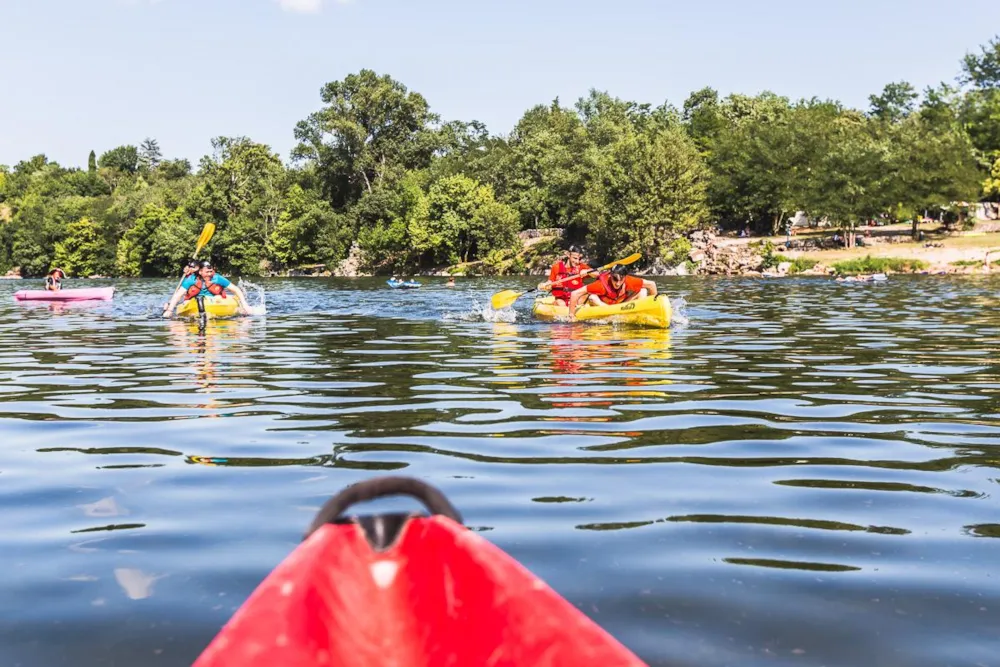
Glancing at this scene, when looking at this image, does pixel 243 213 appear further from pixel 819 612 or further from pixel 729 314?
pixel 819 612

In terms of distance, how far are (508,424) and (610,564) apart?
3066 millimetres

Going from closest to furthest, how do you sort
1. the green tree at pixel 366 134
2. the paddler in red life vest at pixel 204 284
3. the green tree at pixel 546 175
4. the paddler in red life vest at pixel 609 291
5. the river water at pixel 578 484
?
1. the river water at pixel 578 484
2. the paddler in red life vest at pixel 609 291
3. the paddler in red life vest at pixel 204 284
4. the green tree at pixel 546 175
5. the green tree at pixel 366 134

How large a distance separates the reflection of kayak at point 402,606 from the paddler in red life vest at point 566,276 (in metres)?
15.2

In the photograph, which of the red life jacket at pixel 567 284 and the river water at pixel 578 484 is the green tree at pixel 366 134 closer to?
the red life jacket at pixel 567 284

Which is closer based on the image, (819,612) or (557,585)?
(819,612)

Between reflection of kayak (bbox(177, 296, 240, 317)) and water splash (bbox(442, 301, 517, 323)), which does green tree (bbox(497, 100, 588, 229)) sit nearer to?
water splash (bbox(442, 301, 517, 323))

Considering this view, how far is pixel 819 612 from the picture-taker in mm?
2912

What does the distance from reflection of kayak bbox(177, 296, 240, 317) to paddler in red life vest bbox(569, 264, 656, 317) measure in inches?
278

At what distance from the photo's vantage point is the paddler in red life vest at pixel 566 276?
57.4 feet

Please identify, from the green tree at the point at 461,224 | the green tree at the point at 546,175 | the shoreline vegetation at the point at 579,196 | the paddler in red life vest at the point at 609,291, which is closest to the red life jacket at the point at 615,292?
the paddler in red life vest at the point at 609,291

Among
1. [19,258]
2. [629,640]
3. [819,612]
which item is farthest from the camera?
[19,258]

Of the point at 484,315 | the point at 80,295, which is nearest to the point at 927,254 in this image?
the point at 484,315

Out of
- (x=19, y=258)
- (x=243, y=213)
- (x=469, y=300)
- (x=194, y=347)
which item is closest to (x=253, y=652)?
(x=194, y=347)

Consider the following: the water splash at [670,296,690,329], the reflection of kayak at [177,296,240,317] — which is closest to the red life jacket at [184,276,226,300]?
the reflection of kayak at [177,296,240,317]
